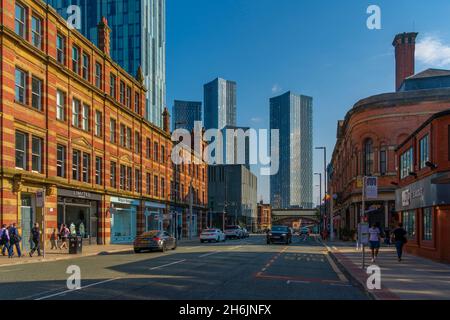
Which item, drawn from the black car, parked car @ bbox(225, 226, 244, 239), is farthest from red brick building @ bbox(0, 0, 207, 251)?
parked car @ bbox(225, 226, 244, 239)

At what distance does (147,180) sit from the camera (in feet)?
179

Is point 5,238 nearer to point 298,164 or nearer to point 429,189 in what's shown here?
point 429,189

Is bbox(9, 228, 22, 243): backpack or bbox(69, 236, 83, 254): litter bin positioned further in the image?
bbox(69, 236, 83, 254): litter bin

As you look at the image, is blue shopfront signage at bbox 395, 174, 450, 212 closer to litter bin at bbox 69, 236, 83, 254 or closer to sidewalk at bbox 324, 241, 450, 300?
sidewalk at bbox 324, 241, 450, 300

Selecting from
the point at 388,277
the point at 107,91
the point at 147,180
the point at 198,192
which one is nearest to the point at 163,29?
the point at 198,192

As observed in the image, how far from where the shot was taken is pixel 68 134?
1423 inches

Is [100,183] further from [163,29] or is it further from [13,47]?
[163,29]

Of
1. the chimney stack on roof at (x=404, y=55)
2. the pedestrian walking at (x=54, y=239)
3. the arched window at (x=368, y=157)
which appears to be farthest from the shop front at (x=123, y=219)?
the chimney stack on roof at (x=404, y=55)

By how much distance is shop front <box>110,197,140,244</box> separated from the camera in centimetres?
4441

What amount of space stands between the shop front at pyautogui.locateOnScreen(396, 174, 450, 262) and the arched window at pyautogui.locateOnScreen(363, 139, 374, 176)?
1884cm

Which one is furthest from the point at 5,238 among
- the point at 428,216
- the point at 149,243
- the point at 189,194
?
the point at 189,194

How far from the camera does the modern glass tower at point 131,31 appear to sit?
93312 mm

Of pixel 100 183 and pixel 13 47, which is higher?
pixel 13 47
